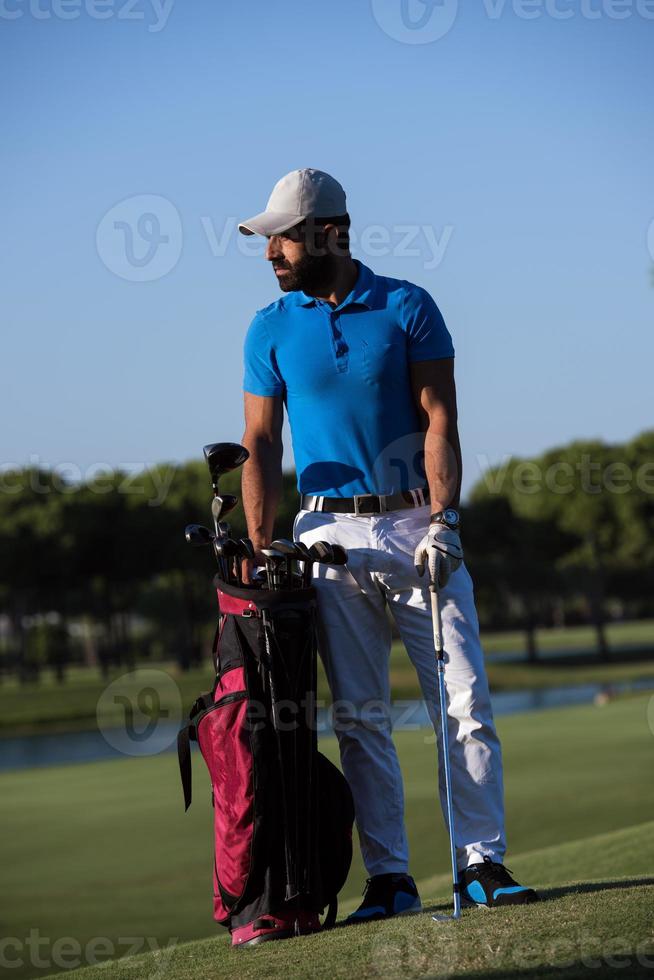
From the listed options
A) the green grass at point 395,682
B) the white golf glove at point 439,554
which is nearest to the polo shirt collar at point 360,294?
the white golf glove at point 439,554

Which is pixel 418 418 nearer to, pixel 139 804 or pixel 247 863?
pixel 247 863

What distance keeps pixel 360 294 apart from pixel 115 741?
2424cm

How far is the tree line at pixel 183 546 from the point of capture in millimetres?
46094

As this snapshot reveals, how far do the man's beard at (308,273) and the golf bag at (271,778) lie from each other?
106cm

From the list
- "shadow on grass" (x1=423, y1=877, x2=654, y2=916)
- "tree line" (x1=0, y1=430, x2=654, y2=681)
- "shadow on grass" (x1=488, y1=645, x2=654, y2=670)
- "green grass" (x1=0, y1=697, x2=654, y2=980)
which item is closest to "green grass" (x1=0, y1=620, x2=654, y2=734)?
"shadow on grass" (x1=488, y1=645, x2=654, y2=670)

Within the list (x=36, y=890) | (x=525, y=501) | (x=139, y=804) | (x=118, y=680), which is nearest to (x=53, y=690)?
(x=118, y=680)

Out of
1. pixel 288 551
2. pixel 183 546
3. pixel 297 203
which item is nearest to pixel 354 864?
pixel 288 551

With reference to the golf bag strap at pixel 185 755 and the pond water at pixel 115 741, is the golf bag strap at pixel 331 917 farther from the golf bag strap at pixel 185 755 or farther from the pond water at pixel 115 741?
the pond water at pixel 115 741

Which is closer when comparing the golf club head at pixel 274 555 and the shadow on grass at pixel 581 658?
the golf club head at pixel 274 555

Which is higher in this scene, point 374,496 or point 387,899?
point 374,496

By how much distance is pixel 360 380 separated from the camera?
4520mm

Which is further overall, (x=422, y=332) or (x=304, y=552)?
(x=422, y=332)

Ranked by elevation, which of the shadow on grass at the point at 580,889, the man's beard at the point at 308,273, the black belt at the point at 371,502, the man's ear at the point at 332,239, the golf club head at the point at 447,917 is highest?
the man's ear at the point at 332,239

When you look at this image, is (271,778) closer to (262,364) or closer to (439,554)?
(439,554)
